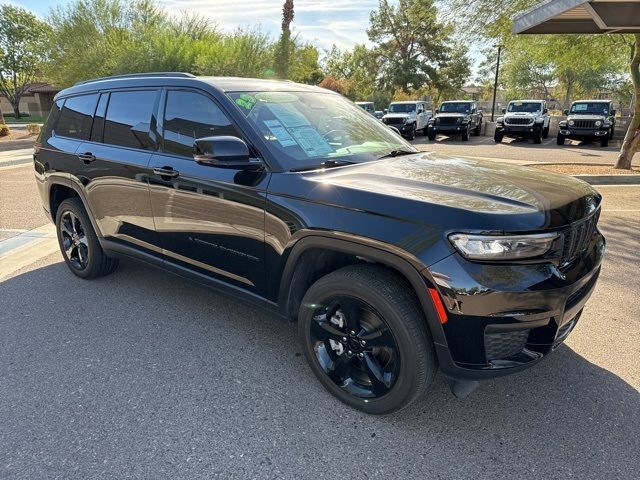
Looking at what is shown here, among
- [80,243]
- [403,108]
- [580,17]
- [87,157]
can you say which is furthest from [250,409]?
[403,108]

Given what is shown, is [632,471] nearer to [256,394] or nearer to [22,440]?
[256,394]

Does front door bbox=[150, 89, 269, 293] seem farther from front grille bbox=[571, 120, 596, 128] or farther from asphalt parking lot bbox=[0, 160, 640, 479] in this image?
front grille bbox=[571, 120, 596, 128]

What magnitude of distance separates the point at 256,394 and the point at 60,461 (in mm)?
1029

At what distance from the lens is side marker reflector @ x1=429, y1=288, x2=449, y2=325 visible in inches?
81.8

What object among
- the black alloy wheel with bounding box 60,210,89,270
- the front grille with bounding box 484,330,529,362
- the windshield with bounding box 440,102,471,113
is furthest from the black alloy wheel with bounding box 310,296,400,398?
the windshield with bounding box 440,102,471,113

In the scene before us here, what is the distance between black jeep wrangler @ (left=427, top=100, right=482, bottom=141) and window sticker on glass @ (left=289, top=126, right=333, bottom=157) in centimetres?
2007

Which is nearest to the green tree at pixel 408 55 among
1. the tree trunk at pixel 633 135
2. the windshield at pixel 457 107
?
the windshield at pixel 457 107

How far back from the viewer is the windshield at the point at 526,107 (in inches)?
803

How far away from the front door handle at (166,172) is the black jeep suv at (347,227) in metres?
0.01

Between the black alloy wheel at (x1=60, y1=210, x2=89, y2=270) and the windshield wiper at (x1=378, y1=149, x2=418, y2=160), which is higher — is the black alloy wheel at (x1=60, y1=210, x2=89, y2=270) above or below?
below

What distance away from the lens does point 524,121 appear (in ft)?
65.1

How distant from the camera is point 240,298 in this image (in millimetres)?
2998

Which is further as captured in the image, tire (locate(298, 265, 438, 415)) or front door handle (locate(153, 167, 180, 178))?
front door handle (locate(153, 167, 180, 178))

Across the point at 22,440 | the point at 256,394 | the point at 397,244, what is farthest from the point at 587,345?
the point at 22,440
